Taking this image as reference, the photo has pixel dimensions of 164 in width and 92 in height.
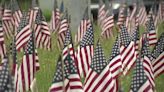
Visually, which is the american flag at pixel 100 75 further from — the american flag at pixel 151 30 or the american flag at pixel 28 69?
the american flag at pixel 151 30

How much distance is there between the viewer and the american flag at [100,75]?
9.20 meters

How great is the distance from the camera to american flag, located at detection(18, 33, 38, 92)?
1009 cm

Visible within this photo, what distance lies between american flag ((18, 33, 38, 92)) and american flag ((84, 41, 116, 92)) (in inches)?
56.8

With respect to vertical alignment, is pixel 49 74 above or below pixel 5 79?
below

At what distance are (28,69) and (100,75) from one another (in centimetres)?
173

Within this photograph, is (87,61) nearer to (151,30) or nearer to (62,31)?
(151,30)

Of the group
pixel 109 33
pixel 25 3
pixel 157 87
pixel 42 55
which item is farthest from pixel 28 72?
pixel 25 3

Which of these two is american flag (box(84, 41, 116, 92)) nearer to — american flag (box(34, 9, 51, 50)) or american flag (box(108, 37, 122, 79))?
american flag (box(108, 37, 122, 79))

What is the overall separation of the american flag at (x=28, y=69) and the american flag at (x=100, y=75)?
4.73ft

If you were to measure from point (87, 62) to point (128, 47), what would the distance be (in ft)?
3.71

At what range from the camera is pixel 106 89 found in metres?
9.24

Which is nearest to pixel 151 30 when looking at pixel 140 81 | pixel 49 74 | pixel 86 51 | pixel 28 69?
pixel 86 51

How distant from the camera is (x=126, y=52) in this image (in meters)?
12.5

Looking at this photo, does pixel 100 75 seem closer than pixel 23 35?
Yes
